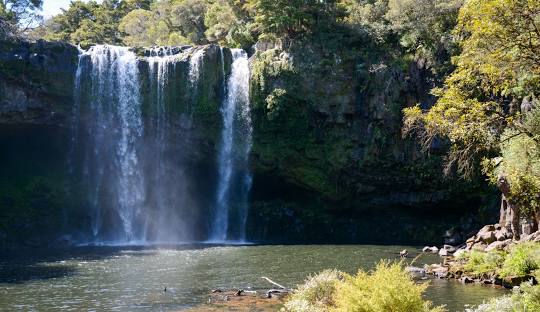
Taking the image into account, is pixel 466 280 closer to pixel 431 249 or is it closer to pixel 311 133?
pixel 431 249

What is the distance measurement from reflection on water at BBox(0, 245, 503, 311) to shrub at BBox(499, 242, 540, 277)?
48.1 inches

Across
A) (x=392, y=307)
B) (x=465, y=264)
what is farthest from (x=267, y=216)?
(x=392, y=307)

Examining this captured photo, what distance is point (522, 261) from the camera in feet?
78.2

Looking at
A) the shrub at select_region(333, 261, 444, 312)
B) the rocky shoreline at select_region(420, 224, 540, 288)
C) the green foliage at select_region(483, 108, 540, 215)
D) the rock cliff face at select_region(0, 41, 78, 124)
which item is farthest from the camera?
the rock cliff face at select_region(0, 41, 78, 124)

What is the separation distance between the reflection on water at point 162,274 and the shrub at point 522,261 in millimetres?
1223

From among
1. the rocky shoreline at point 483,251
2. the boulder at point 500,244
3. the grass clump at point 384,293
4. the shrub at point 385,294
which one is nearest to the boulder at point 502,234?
the rocky shoreline at point 483,251

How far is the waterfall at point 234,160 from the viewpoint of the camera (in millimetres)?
47125

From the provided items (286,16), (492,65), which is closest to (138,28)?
(286,16)

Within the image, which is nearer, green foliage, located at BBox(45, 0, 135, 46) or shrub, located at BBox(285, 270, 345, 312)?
shrub, located at BBox(285, 270, 345, 312)

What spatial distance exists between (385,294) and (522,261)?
44.8ft

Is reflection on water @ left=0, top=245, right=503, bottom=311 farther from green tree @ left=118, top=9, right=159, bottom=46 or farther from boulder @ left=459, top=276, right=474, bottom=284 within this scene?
green tree @ left=118, top=9, right=159, bottom=46

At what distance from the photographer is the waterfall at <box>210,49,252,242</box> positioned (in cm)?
4712

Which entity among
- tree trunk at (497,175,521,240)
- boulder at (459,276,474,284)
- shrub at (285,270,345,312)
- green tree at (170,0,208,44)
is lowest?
boulder at (459,276,474,284)

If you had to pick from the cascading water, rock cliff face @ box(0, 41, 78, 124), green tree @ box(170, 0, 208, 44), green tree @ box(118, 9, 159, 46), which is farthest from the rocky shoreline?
green tree @ box(118, 9, 159, 46)
